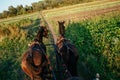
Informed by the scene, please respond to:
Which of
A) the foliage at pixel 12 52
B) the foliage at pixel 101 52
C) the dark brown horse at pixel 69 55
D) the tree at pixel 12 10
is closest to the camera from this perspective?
the dark brown horse at pixel 69 55

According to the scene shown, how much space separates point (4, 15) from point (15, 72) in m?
48.3

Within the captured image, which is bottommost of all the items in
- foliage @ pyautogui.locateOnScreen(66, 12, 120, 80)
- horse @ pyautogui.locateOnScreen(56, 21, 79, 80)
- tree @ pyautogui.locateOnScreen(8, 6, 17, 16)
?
tree @ pyautogui.locateOnScreen(8, 6, 17, 16)

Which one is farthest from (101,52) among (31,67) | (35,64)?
(31,67)

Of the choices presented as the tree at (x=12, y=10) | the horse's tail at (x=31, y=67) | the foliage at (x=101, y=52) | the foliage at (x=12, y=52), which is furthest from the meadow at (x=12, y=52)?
the tree at (x=12, y=10)

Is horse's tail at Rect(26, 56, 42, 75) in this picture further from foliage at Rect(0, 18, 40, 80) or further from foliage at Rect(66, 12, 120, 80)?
foliage at Rect(0, 18, 40, 80)

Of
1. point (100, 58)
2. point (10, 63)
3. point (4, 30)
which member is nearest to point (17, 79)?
point (10, 63)

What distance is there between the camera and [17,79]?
11.7 metres

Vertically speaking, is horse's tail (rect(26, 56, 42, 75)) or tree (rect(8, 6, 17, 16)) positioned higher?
horse's tail (rect(26, 56, 42, 75))

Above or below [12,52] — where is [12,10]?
below

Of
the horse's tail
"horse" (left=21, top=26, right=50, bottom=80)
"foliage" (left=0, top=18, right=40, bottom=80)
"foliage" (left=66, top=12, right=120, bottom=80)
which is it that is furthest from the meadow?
the horse's tail

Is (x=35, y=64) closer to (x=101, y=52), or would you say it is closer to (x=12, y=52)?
(x=101, y=52)

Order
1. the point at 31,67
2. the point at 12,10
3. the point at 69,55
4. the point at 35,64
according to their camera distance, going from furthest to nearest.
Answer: the point at 12,10
the point at 69,55
the point at 35,64
the point at 31,67

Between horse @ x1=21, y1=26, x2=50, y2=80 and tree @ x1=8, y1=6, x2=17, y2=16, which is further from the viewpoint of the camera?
tree @ x1=8, y1=6, x2=17, y2=16

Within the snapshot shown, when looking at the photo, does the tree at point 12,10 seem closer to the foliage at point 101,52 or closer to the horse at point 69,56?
the foliage at point 101,52
